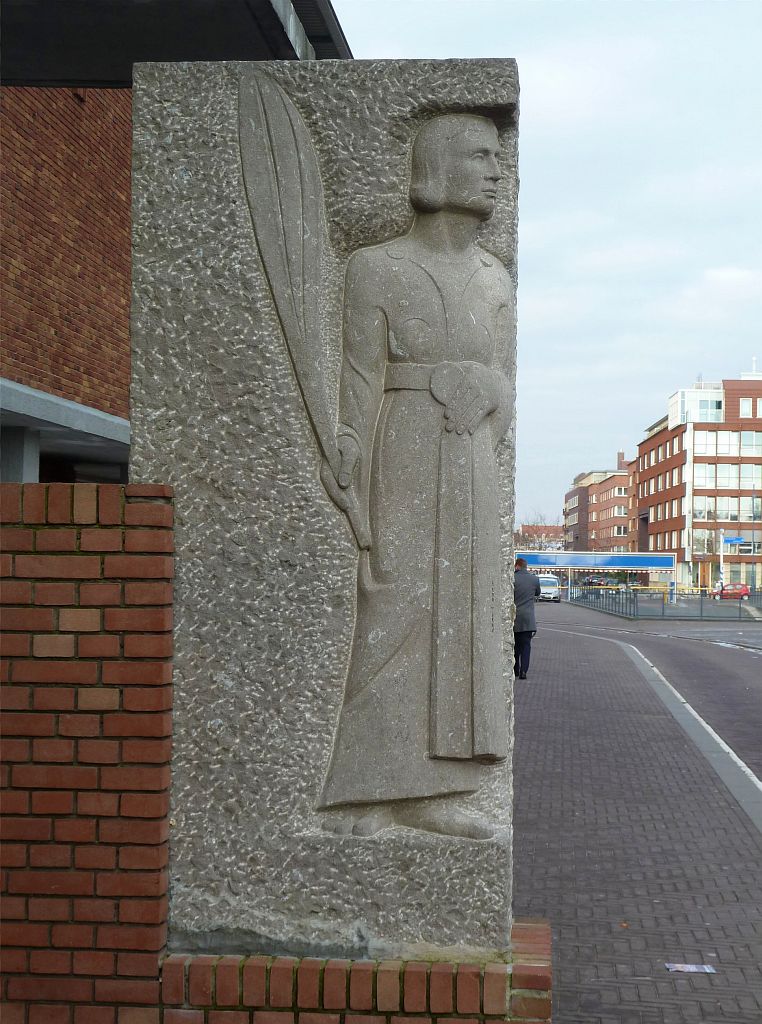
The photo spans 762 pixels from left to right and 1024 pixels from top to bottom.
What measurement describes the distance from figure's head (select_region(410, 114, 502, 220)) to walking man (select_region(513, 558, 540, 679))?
13060 mm

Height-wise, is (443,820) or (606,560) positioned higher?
(606,560)

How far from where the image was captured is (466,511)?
3725mm

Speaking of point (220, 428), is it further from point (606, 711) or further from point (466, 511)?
point (606, 711)

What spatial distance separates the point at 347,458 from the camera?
3.73m

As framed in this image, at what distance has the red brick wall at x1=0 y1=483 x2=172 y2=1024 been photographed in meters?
3.62

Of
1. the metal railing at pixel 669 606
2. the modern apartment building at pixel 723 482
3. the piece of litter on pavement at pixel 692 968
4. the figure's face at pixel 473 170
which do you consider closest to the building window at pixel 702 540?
the modern apartment building at pixel 723 482

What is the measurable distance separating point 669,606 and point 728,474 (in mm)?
53432

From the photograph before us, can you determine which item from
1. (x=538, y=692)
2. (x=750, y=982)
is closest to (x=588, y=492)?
(x=538, y=692)

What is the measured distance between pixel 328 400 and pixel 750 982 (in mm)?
3418

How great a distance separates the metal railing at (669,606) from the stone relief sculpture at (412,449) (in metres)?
38.3

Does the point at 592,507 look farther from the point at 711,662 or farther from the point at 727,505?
the point at 711,662

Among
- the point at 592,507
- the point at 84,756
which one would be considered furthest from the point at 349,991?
the point at 592,507

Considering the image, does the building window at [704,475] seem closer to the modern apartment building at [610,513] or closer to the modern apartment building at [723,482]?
the modern apartment building at [723,482]

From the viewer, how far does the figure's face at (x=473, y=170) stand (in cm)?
374
